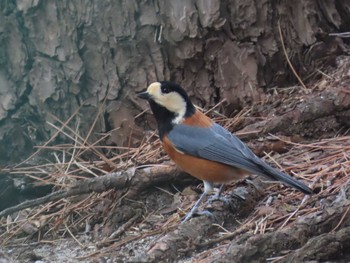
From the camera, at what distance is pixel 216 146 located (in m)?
4.43

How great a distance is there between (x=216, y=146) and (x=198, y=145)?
10cm

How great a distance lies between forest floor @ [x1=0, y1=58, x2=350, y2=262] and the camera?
11.8 feet

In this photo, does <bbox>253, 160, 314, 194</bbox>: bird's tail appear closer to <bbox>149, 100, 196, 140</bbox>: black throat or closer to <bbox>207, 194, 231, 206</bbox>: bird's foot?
<bbox>207, 194, 231, 206</bbox>: bird's foot

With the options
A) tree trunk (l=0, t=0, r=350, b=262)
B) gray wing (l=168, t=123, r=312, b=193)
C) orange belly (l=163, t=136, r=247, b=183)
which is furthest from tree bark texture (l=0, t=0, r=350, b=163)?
orange belly (l=163, t=136, r=247, b=183)

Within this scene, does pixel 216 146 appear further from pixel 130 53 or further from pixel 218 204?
pixel 130 53

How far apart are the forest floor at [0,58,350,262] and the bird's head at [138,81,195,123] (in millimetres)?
329

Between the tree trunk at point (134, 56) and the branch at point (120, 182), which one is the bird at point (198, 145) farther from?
the tree trunk at point (134, 56)

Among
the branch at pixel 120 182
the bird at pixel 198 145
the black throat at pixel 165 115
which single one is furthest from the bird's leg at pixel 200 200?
the black throat at pixel 165 115

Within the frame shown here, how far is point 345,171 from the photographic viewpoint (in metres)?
4.22

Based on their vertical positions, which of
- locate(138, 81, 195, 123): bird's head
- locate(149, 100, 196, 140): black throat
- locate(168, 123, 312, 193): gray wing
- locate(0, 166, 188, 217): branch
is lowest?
locate(0, 166, 188, 217): branch

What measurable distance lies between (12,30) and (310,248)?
2649 mm

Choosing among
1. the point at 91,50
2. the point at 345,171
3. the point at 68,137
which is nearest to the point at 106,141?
the point at 68,137

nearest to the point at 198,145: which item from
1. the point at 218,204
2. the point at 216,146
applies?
the point at 216,146

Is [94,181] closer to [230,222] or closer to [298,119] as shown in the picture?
[230,222]
